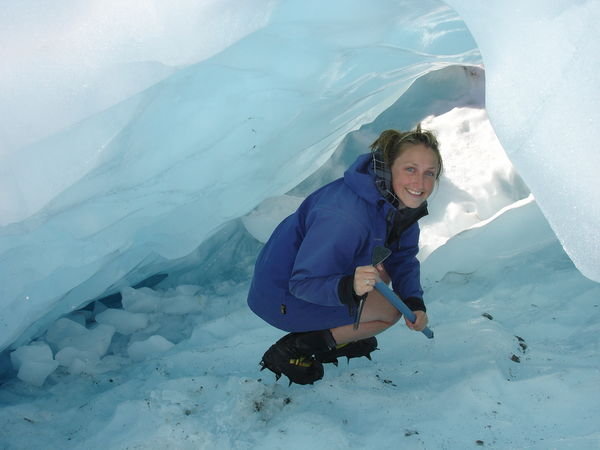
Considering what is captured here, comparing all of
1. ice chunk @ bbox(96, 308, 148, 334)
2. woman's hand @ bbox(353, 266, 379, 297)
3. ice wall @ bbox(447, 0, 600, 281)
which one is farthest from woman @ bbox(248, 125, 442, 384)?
ice chunk @ bbox(96, 308, 148, 334)

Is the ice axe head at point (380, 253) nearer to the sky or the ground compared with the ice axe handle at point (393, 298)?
nearer to the sky

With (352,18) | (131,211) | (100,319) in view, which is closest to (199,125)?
(131,211)

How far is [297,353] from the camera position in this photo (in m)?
2.07

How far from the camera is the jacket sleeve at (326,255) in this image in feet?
5.86

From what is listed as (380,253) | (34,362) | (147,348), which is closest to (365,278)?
(380,253)

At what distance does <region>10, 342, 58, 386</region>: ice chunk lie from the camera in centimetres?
242

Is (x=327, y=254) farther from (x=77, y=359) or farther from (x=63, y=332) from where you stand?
(x=63, y=332)

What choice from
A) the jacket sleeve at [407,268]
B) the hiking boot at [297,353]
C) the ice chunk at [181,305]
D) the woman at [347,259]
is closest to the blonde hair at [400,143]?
the woman at [347,259]

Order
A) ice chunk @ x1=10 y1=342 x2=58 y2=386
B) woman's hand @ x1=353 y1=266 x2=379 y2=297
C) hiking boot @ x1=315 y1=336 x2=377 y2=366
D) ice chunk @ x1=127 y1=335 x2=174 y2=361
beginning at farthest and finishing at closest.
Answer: ice chunk @ x1=127 y1=335 x2=174 y2=361 → ice chunk @ x1=10 y1=342 x2=58 y2=386 → hiking boot @ x1=315 y1=336 x2=377 y2=366 → woman's hand @ x1=353 y1=266 x2=379 y2=297

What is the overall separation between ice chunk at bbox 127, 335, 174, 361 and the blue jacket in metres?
0.67

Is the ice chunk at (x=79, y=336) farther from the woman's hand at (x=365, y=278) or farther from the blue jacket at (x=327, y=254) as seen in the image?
the woman's hand at (x=365, y=278)

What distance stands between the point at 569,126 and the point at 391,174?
52 centimetres

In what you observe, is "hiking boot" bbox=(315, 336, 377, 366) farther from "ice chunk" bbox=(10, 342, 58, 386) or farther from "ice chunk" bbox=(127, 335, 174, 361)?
"ice chunk" bbox=(10, 342, 58, 386)

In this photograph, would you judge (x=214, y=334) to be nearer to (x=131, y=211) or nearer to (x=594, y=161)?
(x=131, y=211)
